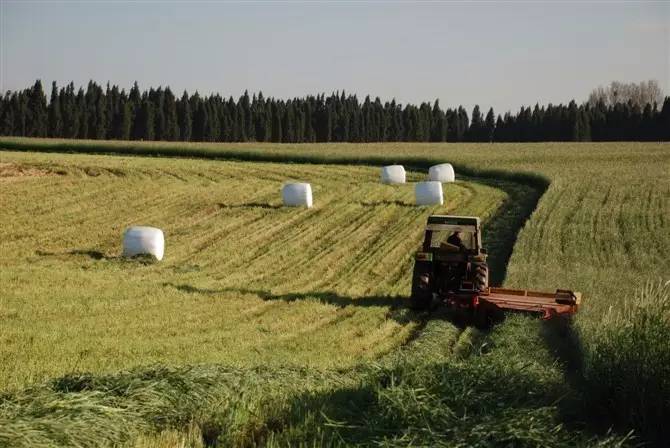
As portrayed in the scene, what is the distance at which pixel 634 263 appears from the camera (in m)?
21.6

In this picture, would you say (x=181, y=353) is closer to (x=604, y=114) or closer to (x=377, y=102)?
(x=604, y=114)

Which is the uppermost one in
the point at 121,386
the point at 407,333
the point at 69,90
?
the point at 69,90

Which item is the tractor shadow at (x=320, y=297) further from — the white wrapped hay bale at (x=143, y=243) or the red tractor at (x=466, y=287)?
the white wrapped hay bale at (x=143, y=243)

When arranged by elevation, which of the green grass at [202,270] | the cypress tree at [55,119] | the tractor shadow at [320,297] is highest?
the cypress tree at [55,119]

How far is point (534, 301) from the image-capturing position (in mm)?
15469

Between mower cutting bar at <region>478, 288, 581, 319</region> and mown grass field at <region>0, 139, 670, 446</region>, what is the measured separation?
41 cm

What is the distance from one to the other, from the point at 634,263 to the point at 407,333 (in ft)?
A: 29.4

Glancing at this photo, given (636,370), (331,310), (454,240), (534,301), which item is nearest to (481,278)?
(534,301)

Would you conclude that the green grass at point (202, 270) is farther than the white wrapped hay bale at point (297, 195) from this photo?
No

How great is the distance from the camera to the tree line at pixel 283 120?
91.3 m

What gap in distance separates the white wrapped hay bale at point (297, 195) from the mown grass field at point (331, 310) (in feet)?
2.79

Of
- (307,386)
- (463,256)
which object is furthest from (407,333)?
(307,386)

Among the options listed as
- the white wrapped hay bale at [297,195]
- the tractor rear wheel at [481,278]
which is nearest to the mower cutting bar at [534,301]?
the tractor rear wheel at [481,278]

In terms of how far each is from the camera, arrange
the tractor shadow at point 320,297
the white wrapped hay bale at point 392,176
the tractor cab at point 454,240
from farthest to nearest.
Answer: the white wrapped hay bale at point 392,176
the tractor shadow at point 320,297
the tractor cab at point 454,240
